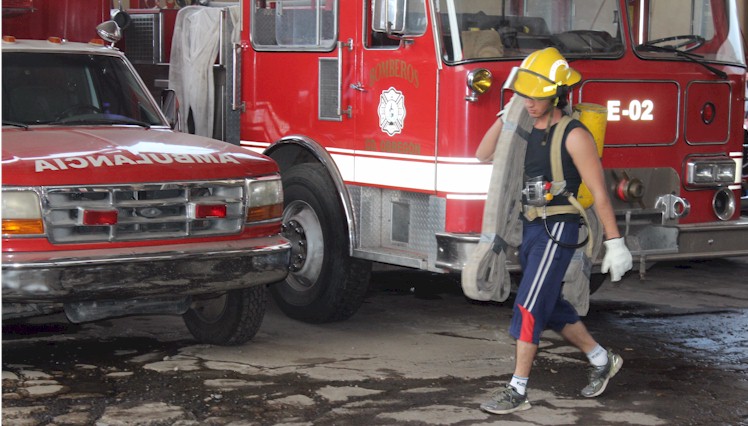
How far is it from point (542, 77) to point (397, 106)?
6.34 feet

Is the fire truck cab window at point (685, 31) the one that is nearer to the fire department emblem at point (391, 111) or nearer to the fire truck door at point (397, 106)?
the fire truck door at point (397, 106)

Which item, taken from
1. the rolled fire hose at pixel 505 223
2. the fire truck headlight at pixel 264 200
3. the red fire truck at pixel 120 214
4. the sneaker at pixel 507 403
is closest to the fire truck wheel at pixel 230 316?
the red fire truck at pixel 120 214

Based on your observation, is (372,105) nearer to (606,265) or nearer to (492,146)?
(492,146)

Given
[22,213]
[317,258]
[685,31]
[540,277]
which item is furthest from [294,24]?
[540,277]

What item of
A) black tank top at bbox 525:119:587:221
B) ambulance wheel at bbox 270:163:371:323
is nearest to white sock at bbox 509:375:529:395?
black tank top at bbox 525:119:587:221

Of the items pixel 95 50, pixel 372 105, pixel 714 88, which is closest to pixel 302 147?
pixel 372 105

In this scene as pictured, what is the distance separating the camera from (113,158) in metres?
6.16

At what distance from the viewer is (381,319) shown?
8203 millimetres

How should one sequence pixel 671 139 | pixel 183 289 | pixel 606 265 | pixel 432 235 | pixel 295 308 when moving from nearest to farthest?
1. pixel 606 265
2. pixel 183 289
3. pixel 432 235
4. pixel 671 139
5. pixel 295 308

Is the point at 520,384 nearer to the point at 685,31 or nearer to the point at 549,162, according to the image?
the point at 549,162

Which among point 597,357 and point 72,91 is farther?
point 72,91

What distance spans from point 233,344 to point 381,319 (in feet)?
4.79

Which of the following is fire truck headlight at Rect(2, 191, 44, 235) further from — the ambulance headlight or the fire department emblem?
the ambulance headlight

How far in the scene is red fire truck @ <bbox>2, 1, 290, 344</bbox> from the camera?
19.0 feet
